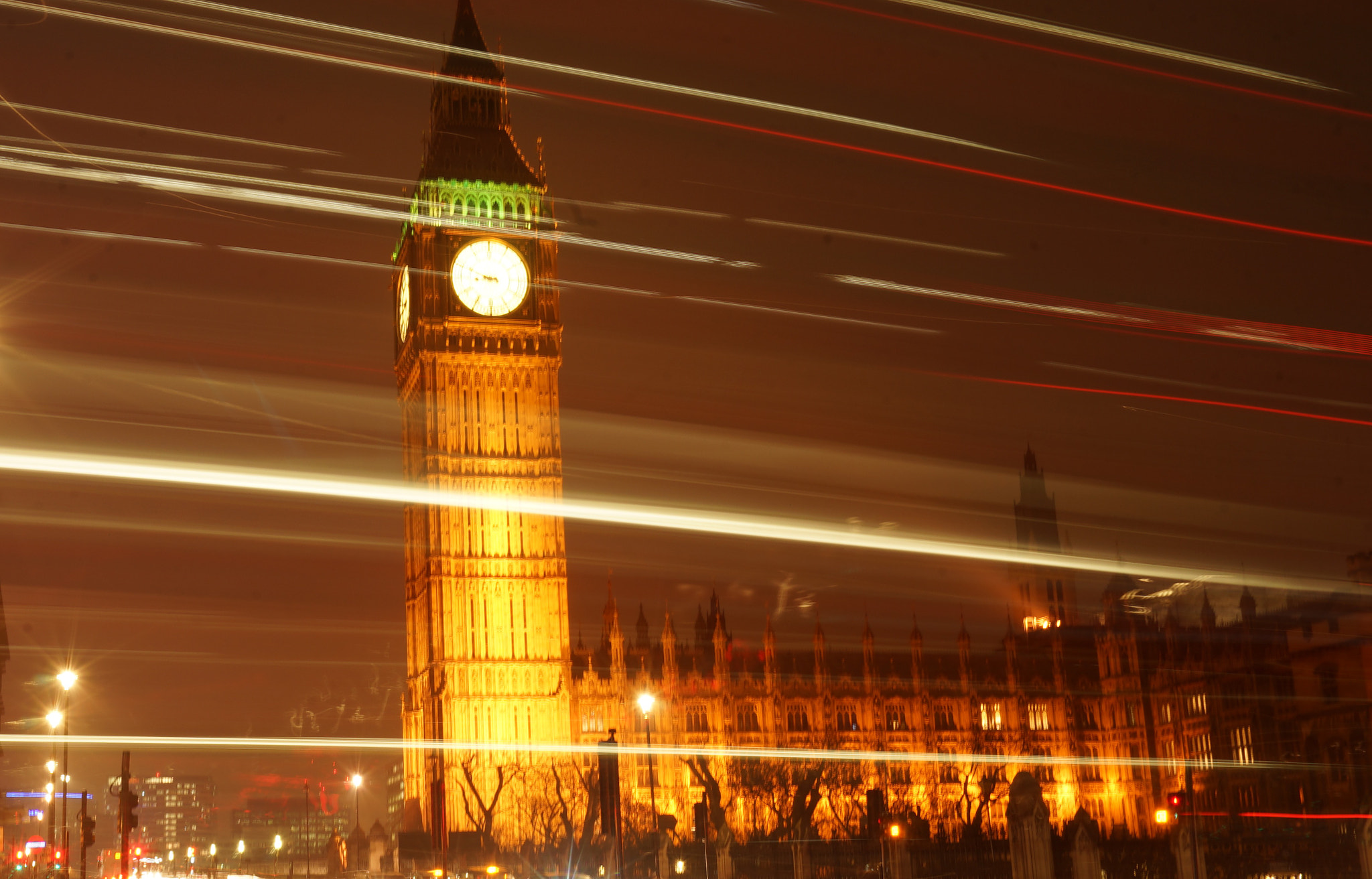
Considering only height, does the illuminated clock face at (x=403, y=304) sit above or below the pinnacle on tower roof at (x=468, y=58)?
below

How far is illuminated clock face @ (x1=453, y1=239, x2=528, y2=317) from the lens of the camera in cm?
8175

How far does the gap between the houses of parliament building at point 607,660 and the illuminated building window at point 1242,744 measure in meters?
0.21

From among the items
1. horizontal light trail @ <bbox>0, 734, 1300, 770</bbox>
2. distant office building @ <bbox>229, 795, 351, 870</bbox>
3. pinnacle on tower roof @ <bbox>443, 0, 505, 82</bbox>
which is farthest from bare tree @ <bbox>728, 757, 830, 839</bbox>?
distant office building @ <bbox>229, 795, 351, 870</bbox>

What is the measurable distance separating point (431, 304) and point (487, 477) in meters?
9.71

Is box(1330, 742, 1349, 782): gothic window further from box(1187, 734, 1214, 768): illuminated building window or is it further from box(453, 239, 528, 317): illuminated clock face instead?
box(453, 239, 528, 317): illuminated clock face

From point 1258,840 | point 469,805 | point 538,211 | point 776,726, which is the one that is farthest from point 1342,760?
point 538,211

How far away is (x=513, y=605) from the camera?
3152 inches

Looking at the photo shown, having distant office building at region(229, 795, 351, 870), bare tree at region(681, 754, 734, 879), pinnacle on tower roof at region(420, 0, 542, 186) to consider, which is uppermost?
pinnacle on tower roof at region(420, 0, 542, 186)

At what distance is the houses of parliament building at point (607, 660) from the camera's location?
252ft

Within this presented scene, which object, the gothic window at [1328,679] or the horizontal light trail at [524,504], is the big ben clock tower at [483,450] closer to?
the horizontal light trail at [524,504]

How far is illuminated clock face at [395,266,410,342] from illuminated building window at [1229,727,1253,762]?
47.7m

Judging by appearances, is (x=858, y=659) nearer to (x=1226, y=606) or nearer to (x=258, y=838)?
(x=1226, y=606)

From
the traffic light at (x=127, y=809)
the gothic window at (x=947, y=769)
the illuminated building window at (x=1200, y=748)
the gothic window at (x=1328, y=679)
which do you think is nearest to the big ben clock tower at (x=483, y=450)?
the gothic window at (x=947, y=769)

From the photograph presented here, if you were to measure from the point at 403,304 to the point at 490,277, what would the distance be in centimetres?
779
